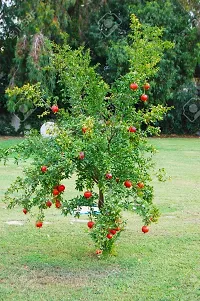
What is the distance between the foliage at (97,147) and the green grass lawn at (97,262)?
0.30 meters

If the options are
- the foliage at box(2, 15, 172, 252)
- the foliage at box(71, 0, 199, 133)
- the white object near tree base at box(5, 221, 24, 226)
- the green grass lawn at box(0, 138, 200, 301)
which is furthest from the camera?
the foliage at box(71, 0, 199, 133)

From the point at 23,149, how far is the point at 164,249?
153 centimetres

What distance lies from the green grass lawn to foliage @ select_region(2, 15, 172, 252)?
30 cm

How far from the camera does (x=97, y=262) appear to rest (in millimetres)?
4180

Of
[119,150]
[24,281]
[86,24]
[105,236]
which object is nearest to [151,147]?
[119,150]

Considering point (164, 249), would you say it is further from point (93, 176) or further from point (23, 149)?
point (23, 149)

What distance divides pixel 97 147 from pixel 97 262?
37.6 inches

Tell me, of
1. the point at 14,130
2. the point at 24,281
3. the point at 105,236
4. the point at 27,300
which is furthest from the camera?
the point at 14,130

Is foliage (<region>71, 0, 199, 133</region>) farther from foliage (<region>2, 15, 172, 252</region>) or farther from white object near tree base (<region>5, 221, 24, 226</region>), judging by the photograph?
foliage (<region>2, 15, 172, 252</region>)

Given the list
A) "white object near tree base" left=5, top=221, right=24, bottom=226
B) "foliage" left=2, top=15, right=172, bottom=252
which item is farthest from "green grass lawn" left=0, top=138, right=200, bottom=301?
"foliage" left=2, top=15, right=172, bottom=252

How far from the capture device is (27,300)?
10.9 ft

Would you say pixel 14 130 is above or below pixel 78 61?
below

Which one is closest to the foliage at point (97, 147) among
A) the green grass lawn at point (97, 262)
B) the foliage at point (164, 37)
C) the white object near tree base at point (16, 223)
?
→ the green grass lawn at point (97, 262)

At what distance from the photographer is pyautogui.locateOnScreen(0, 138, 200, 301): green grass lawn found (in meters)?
3.50
